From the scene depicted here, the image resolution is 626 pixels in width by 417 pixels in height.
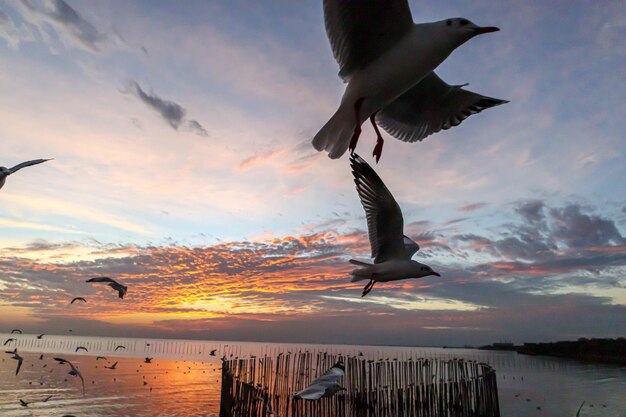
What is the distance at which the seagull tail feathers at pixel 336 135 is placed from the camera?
293 cm

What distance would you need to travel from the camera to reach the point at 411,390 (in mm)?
12172

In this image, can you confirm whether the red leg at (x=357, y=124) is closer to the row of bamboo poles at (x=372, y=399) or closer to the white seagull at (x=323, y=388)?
the white seagull at (x=323, y=388)

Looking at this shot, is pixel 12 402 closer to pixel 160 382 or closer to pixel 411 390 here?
pixel 160 382

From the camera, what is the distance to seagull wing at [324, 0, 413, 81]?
2.61 m

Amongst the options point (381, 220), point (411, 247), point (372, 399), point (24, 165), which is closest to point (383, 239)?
point (381, 220)

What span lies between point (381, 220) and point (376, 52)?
2.03 meters

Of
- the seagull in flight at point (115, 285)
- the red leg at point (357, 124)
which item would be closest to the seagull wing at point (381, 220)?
the red leg at point (357, 124)

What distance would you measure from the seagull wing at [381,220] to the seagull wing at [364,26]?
158 centimetres

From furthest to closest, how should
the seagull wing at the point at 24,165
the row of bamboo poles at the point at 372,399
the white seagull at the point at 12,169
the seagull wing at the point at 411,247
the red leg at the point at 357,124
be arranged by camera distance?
the row of bamboo poles at the point at 372,399
the seagull wing at the point at 411,247
the seagull wing at the point at 24,165
the white seagull at the point at 12,169
the red leg at the point at 357,124

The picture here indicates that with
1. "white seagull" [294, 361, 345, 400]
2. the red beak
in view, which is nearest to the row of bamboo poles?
"white seagull" [294, 361, 345, 400]

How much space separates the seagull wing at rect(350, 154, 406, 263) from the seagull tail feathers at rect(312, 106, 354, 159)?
3.93 ft

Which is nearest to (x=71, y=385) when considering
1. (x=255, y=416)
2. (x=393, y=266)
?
(x=255, y=416)

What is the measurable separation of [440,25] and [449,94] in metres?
1.34

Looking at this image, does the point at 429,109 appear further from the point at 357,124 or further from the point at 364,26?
the point at 357,124
